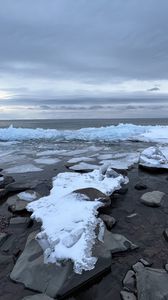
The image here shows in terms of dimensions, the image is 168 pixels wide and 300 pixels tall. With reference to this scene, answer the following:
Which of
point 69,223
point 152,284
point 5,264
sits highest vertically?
point 69,223

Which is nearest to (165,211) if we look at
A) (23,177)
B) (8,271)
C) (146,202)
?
(146,202)

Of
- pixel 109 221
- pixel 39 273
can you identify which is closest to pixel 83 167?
pixel 109 221

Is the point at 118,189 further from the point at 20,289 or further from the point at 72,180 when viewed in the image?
the point at 20,289

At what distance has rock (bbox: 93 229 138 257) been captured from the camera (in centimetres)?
376

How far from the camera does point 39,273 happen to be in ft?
11.1

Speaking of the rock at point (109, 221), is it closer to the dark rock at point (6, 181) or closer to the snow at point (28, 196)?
the snow at point (28, 196)

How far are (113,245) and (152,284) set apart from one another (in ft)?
3.15

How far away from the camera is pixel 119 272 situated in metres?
3.54

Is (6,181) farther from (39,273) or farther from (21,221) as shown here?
(39,273)

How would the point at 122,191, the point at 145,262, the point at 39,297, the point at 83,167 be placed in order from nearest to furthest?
the point at 39,297
the point at 145,262
the point at 122,191
the point at 83,167

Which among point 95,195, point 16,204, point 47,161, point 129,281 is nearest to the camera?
point 129,281

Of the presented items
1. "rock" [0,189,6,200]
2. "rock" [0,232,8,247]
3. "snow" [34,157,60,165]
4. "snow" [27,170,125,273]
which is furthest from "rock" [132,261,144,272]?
"snow" [34,157,60,165]

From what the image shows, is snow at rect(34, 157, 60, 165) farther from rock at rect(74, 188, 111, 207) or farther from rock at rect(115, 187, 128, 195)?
rock at rect(74, 188, 111, 207)

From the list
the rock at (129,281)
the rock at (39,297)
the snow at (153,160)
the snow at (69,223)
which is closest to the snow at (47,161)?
the snow at (153,160)
